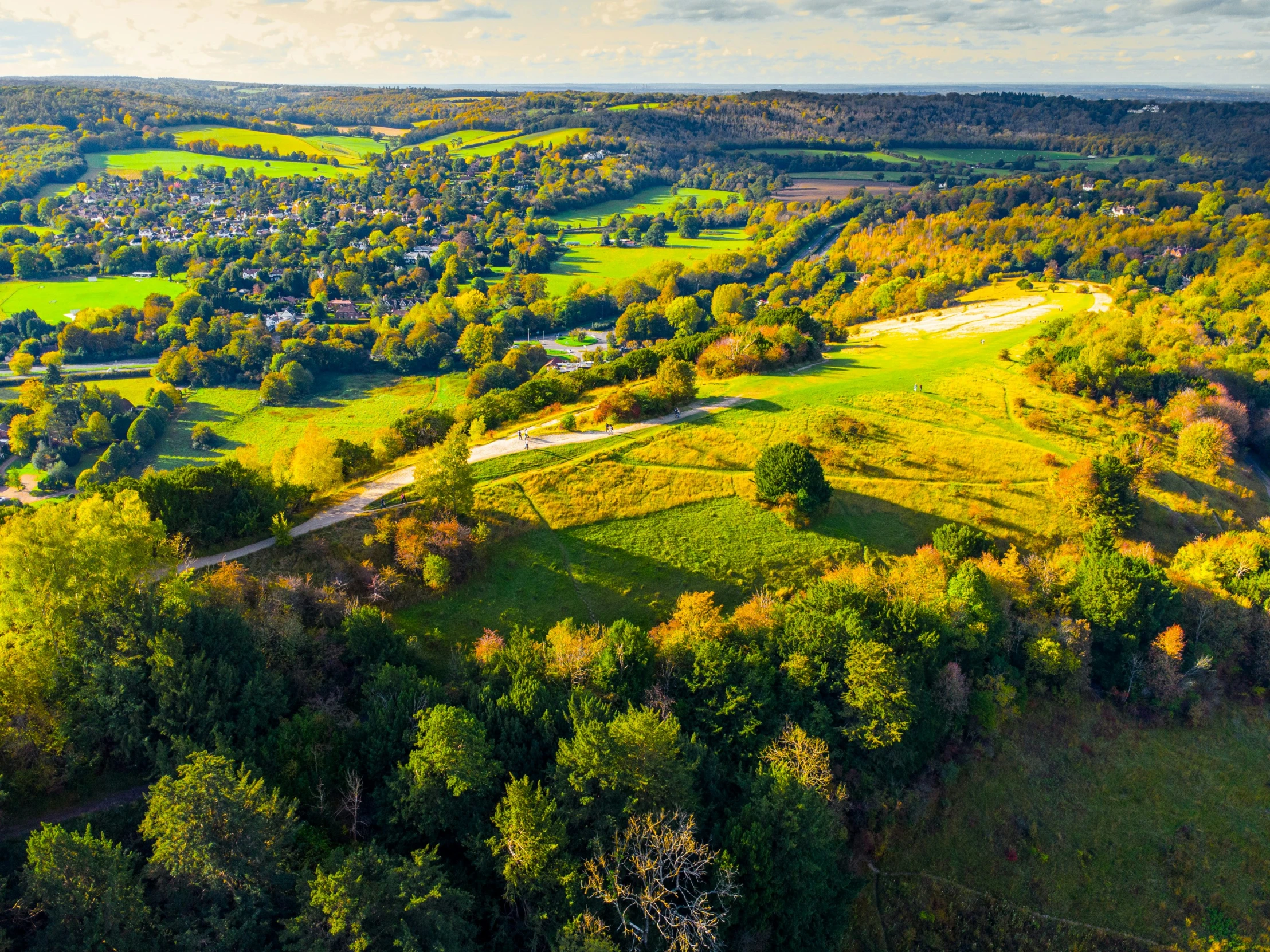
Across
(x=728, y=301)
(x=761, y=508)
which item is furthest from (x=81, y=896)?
(x=728, y=301)

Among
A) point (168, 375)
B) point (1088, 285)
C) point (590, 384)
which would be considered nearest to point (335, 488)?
point (590, 384)

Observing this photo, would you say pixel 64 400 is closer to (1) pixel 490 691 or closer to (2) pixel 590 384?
(2) pixel 590 384

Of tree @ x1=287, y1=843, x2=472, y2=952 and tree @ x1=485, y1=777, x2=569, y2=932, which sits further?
tree @ x1=485, y1=777, x2=569, y2=932

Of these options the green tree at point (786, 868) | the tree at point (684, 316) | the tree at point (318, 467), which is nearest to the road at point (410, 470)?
the tree at point (318, 467)

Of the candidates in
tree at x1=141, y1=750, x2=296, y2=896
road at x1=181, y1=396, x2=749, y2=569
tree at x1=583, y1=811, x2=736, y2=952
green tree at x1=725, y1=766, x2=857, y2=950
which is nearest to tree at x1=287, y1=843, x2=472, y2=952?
tree at x1=141, y1=750, x2=296, y2=896

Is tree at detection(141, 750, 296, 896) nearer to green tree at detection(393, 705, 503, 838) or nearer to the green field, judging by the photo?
green tree at detection(393, 705, 503, 838)

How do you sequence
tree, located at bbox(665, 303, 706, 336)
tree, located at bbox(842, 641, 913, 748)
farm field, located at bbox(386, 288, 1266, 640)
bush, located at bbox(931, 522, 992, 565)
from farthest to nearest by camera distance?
1. tree, located at bbox(665, 303, 706, 336)
2. bush, located at bbox(931, 522, 992, 565)
3. farm field, located at bbox(386, 288, 1266, 640)
4. tree, located at bbox(842, 641, 913, 748)
